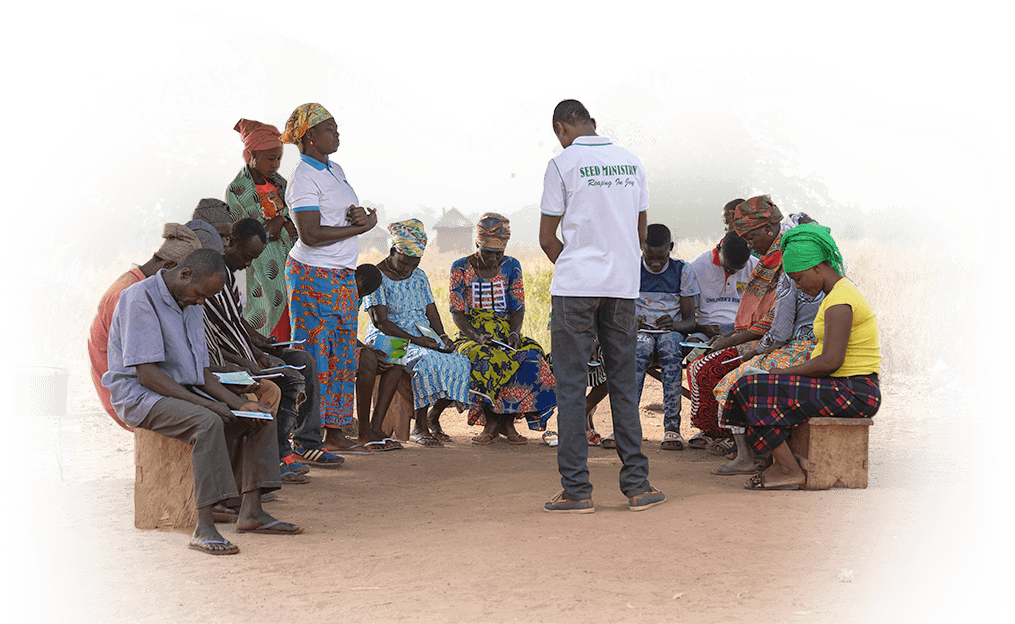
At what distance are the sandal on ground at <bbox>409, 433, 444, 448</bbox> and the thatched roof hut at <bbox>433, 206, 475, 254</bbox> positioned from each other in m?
33.0

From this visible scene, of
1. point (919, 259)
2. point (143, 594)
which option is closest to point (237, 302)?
point (143, 594)

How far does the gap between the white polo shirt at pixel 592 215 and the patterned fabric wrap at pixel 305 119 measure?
7.51 feet

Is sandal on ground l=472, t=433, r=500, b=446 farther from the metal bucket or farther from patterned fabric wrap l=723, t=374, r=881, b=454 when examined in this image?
the metal bucket

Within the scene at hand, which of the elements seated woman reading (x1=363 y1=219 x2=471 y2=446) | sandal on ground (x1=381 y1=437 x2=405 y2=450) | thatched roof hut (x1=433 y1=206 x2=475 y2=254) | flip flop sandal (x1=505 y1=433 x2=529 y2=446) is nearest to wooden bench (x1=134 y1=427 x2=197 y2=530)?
sandal on ground (x1=381 y1=437 x2=405 y2=450)

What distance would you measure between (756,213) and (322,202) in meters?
3.20

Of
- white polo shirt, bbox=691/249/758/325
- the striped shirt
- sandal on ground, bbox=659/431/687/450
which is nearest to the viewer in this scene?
the striped shirt

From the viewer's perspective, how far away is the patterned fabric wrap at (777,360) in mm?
6242

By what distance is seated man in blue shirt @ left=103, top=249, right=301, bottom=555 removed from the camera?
472 cm

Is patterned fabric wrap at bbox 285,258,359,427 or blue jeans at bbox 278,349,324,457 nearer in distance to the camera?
blue jeans at bbox 278,349,324,457

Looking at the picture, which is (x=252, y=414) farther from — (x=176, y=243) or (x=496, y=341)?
(x=496, y=341)

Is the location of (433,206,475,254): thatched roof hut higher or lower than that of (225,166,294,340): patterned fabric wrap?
higher

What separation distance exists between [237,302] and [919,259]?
1018 cm

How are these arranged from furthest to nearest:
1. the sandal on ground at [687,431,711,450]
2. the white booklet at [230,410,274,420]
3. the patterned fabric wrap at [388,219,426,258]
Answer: the patterned fabric wrap at [388,219,426,258] → the sandal on ground at [687,431,711,450] → the white booklet at [230,410,274,420]

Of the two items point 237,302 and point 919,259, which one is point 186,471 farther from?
A: point 919,259
